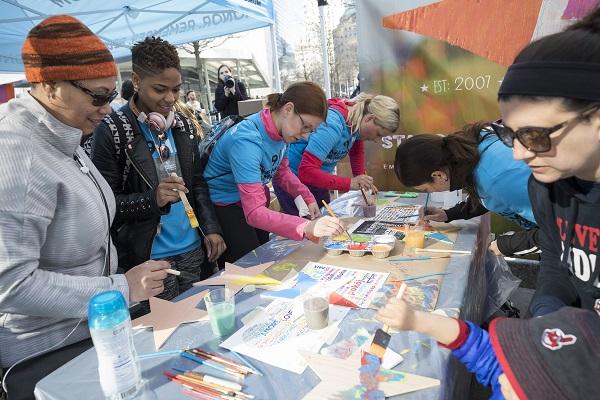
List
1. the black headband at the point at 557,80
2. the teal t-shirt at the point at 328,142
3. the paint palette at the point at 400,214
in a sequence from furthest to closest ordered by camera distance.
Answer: the teal t-shirt at the point at 328,142, the paint palette at the point at 400,214, the black headband at the point at 557,80

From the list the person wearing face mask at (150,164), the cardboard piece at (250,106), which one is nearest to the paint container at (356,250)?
the person wearing face mask at (150,164)

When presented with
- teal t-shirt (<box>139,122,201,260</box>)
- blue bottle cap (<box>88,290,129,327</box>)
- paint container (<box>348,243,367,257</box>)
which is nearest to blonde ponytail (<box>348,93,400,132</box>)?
paint container (<box>348,243,367,257</box>)

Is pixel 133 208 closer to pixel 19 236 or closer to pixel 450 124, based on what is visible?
pixel 19 236

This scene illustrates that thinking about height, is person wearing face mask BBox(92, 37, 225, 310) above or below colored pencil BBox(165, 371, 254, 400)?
above

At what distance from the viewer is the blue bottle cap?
85 centimetres

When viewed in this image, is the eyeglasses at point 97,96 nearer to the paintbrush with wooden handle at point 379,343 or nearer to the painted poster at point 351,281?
the painted poster at point 351,281

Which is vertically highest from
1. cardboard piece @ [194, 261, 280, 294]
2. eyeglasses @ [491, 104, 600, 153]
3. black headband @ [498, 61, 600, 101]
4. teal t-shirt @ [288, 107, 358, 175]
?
black headband @ [498, 61, 600, 101]

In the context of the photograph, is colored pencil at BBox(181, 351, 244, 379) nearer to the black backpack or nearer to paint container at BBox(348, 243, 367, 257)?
paint container at BBox(348, 243, 367, 257)

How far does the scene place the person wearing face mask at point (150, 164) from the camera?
159 centimetres

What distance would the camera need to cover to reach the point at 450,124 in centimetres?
337

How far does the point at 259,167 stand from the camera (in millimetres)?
1824

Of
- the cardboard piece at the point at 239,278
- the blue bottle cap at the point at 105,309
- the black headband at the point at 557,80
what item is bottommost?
the cardboard piece at the point at 239,278

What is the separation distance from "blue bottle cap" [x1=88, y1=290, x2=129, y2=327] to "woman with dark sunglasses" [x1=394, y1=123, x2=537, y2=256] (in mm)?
1307

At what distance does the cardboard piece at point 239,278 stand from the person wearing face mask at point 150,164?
338 millimetres
